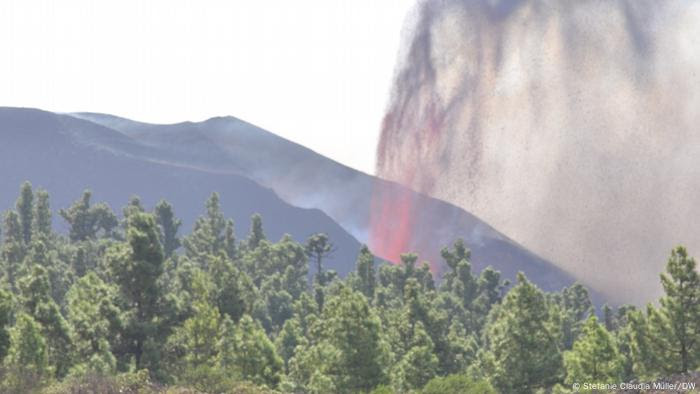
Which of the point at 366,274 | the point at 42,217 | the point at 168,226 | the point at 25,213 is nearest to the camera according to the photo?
the point at 366,274

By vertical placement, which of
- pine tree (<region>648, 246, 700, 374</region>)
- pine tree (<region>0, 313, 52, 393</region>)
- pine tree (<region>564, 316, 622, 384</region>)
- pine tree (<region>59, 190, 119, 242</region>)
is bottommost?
pine tree (<region>0, 313, 52, 393</region>)

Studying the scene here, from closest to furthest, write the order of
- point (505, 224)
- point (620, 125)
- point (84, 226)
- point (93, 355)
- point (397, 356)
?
point (93, 355)
point (397, 356)
point (84, 226)
point (620, 125)
point (505, 224)

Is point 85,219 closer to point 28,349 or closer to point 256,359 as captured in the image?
point 256,359

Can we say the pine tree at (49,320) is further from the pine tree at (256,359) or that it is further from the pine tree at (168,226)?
the pine tree at (168,226)

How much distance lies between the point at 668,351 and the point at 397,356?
19.9 meters

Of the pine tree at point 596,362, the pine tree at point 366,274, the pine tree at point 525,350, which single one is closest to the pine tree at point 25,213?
the pine tree at point 366,274

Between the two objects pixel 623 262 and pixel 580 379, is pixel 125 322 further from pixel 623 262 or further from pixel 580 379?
pixel 623 262

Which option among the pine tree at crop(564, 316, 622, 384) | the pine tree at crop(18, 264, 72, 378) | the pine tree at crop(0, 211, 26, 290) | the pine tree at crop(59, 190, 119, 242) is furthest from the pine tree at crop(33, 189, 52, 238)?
the pine tree at crop(564, 316, 622, 384)

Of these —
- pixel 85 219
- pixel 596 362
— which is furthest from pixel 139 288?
pixel 85 219

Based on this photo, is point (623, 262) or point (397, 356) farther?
point (623, 262)

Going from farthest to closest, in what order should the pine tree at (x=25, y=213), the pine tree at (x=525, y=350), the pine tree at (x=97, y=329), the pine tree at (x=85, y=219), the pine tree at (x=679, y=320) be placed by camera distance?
the pine tree at (x=85, y=219)
the pine tree at (x=25, y=213)
the pine tree at (x=525, y=350)
the pine tree at (x=679, y=320)
the pine tree at (x=97, y=329)

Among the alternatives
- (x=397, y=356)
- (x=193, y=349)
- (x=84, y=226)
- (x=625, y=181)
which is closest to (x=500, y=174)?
(x=625, y=181)

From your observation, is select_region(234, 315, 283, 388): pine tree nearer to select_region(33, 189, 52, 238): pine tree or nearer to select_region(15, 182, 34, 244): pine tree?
select_region(33, 189, 52, 238): pine tree

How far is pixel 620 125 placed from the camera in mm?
166125
